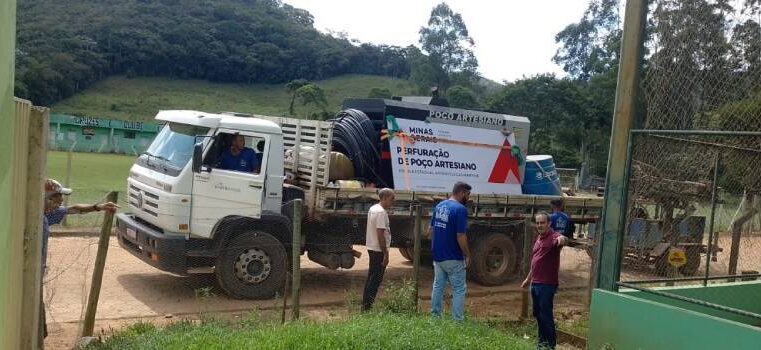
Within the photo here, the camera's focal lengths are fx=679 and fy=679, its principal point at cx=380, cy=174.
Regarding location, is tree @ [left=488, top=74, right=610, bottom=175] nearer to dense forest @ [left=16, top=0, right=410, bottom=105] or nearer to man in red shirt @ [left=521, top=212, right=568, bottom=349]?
man in red shirt @ [left=521, top=212, right=568, bottom=349]

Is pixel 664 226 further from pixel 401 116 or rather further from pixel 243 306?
pixel 243 306

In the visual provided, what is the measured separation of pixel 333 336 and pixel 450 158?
619 centimetres

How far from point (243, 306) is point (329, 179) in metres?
2.37

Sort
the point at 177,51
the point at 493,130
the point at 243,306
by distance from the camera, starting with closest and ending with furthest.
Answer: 1. the point at 243,306
2. the point at 493,130
3. the point at 177,51

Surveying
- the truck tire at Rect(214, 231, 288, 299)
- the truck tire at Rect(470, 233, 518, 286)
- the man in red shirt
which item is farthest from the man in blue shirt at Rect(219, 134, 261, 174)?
the truck tire at Rect(470, 233, 518, 286)

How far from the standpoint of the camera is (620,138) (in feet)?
21.7

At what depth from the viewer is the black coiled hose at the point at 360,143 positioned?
10.4m

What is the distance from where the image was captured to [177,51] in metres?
93.9

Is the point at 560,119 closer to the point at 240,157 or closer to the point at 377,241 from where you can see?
the point at 240,157

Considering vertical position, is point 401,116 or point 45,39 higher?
point 45,39

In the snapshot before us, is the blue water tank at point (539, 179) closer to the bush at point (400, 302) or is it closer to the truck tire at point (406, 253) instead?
the truck tire at point (406, 253)

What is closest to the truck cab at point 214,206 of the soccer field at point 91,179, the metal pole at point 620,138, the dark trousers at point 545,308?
the dark trousers at point 545,308

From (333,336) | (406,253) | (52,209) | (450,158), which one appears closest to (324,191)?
(450,158)

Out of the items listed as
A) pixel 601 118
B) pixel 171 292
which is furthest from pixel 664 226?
pixel 601 118
